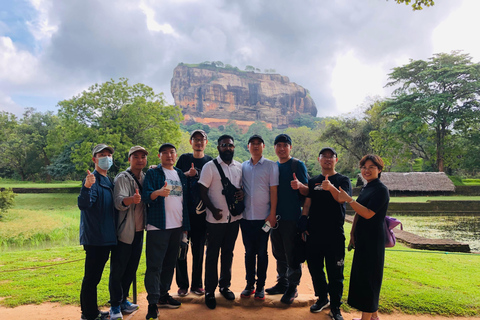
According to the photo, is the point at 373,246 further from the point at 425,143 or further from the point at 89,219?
the point at 425,143

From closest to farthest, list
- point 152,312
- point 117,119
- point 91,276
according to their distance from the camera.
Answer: point 91,276
point 152,312
point 117,119

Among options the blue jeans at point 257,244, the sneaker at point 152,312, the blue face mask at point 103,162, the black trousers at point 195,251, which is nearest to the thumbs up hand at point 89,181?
the blue face mask at point 103,162

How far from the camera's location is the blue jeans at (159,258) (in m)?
2.88

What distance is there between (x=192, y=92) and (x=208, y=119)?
13.3 metres

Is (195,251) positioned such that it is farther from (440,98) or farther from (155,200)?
(440,98)

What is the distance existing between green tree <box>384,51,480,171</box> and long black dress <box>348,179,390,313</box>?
976 inches

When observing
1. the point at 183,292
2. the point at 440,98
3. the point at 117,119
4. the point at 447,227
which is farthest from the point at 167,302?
the point at 440,98

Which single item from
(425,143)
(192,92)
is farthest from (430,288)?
(192,92)

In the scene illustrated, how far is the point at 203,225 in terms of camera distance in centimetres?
344

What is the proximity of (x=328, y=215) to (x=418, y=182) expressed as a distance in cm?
1964

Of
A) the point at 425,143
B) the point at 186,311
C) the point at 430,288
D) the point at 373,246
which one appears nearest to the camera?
the point at 373,246

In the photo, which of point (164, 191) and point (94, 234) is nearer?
point (94, 234)

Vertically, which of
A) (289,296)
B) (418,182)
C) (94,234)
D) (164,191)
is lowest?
(289,296)

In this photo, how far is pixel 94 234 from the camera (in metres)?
2.71
